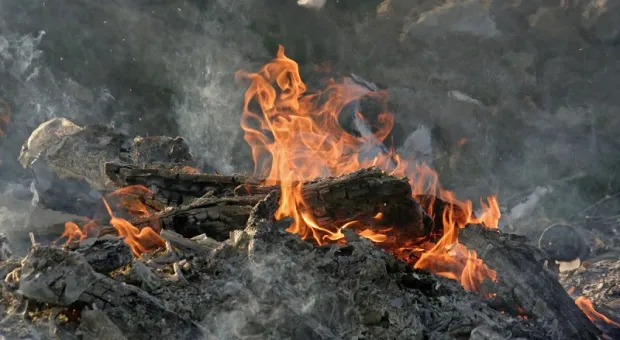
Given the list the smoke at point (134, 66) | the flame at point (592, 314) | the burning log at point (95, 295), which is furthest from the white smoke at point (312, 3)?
the burning log at point (95, 295)

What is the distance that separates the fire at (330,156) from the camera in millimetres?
5262

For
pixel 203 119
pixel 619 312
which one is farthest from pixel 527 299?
pixel 203 119

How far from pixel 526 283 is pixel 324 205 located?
2.21m

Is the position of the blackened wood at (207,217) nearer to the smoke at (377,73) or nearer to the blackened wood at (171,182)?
the blackened wood at (171,182)

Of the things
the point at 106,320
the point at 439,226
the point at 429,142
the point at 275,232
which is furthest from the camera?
the point at 429,142

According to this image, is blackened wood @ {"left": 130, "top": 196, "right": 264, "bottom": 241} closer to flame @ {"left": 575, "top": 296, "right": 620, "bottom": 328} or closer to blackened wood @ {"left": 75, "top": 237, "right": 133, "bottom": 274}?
blackened wood @ {"left": 75, "top": 237, "right": 133, "bottom": 274}

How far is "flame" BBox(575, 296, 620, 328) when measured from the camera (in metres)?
4.96

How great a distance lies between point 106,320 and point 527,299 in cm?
363

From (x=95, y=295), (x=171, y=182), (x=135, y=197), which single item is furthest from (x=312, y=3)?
(x=95, y=295)

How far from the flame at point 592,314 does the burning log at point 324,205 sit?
73.6 inches

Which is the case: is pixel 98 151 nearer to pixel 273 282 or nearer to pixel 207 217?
pixel 207 217

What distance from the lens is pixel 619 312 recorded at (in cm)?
534

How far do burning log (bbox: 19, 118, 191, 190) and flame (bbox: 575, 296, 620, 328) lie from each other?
5854mm

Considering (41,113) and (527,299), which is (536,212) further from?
(41,113)
